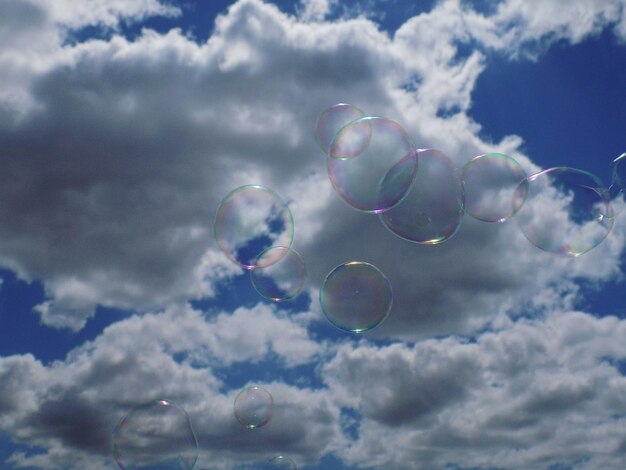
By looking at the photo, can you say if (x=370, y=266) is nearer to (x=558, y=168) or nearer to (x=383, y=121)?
(x=383, y=121)

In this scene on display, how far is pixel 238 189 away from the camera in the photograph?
32.5 m

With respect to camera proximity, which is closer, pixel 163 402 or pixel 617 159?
pixel 617 159

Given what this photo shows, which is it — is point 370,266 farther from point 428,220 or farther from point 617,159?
point 617,159

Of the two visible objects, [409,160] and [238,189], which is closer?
[409,160]

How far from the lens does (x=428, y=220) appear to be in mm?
26953

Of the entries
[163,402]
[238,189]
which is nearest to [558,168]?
[238,189]

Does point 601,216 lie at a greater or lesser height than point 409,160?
lesser

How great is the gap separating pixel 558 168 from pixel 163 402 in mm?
23879

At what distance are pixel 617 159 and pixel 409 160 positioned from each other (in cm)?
1115

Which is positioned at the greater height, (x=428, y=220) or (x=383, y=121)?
(x=383, y=121)

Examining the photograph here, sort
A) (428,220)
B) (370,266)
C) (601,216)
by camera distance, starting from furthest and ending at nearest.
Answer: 1. (370,266)
2. (601,216)
3. (428,220)

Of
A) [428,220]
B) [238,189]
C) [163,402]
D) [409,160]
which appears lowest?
[163,402]

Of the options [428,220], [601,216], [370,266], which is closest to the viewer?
[428,220]

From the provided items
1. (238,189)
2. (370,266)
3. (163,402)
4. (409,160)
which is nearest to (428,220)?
(409,160)
